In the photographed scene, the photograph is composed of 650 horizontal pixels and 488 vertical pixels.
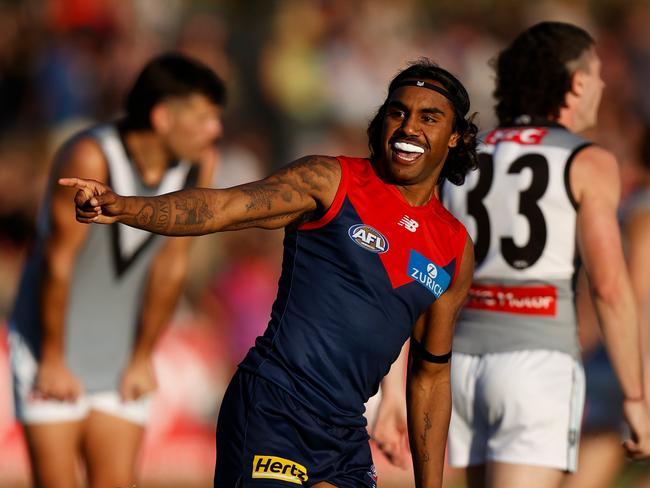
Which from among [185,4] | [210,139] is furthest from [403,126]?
[185,4]

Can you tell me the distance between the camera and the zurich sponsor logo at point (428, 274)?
4.21m

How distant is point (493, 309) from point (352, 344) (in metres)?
1.36

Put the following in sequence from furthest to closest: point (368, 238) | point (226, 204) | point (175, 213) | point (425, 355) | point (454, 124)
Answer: point (425, 355) → point (454, 124) → point (368, 238) → point (226, 204) → point (175, 213)

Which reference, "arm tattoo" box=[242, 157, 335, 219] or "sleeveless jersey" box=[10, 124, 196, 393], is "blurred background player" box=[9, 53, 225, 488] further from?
"arm tattoo" box=[242, 157, 335, 219]

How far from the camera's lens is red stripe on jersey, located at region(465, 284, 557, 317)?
5.27 metres

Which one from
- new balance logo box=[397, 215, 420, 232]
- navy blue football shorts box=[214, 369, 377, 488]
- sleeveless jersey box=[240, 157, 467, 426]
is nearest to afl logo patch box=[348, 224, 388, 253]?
sleeveless jersey box=[240, 157, 467, 426]

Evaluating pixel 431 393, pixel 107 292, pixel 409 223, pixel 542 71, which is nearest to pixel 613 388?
pixel 542 71

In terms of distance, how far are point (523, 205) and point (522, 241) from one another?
16 centimetres

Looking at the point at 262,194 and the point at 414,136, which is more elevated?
the point at 414,136

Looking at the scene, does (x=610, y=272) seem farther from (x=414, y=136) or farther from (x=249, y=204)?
(x=249, y=204)

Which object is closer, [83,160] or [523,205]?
[523,205]

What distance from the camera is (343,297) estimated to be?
412 centimetres

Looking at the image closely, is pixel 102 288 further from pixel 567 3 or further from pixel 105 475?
pixel 567 3

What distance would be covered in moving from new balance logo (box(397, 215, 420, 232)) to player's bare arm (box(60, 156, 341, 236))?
1.01ft
